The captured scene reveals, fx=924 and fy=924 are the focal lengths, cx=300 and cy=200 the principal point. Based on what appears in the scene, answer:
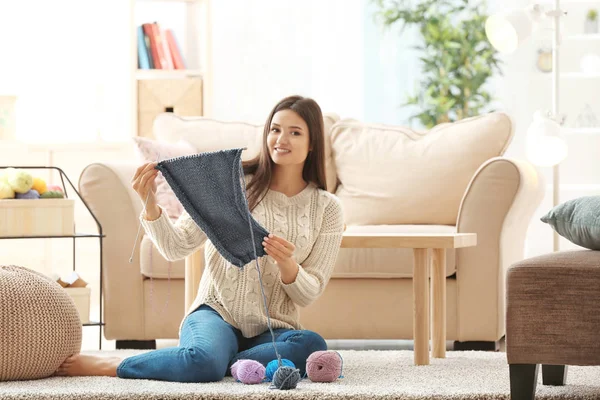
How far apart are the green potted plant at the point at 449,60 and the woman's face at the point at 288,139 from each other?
2971 mm

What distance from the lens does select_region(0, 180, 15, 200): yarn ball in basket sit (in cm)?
297

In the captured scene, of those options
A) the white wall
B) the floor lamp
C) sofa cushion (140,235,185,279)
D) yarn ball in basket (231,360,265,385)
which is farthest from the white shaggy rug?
the white wall

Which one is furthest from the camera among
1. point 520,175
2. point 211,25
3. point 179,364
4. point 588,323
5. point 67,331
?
point 211,25

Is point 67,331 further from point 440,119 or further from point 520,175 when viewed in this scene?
point 440,119

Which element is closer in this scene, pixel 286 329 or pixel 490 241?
pixel 286 329

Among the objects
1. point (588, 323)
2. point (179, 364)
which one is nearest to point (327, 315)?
point (179, 364)

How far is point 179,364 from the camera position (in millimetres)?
2160

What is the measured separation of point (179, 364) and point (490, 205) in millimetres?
1418

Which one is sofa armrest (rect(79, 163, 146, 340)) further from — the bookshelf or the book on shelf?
the book on shelf

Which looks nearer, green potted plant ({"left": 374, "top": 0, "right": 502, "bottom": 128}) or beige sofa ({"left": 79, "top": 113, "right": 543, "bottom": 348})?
beige sofa ({"left": 79, "top": 113, "right": 543, "bottom": 348})

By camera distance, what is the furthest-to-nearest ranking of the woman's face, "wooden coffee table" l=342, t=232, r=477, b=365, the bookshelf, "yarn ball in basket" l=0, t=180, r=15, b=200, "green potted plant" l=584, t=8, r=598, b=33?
"green potted plant" l=584, t=8, r=598, b=33 → the bookshelf → "yarn ball in basket" l=0, t=180, r=15, b=200 → "wooden coffee table" l=342, t=232, r=477, b=365 → the woman's face

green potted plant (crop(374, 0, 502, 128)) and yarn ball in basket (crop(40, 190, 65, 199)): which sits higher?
green potted plant (crop(374, 0, 502, 128))

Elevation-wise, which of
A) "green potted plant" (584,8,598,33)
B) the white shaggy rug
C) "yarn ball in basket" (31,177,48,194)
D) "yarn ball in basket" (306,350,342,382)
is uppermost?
"green potted plant" (584,8,598,33)

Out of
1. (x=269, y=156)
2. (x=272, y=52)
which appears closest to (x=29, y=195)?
(x=269, y=156)
